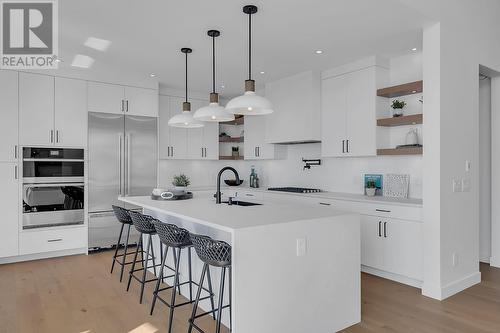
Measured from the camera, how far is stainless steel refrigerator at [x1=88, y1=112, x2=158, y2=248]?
4941mm

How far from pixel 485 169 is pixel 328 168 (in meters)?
2.02

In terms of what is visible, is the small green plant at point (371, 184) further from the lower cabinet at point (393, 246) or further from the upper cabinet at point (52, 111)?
the upper cabinet at point (52, 111)

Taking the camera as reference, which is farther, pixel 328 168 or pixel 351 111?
pixel 328 168

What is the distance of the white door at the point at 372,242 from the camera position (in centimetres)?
383

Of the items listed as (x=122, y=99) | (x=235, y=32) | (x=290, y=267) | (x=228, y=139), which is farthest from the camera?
(x=228, y=139)

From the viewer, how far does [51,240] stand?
465 cm

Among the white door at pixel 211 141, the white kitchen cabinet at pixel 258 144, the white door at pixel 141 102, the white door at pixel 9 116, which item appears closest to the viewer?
the white door at pixel 9 116

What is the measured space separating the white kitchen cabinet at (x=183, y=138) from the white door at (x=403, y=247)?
3733 millimetres

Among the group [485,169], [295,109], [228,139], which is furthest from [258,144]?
[485,169]

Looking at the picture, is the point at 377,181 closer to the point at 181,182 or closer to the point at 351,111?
the point at 351,111

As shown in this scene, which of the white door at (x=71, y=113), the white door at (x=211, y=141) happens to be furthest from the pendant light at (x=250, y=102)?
the white door at (x=211, y=141)

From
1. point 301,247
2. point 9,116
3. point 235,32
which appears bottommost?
point 301,247

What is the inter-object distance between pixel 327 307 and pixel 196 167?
15.0 ft

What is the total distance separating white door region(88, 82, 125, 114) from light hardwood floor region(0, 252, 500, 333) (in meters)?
2.37
